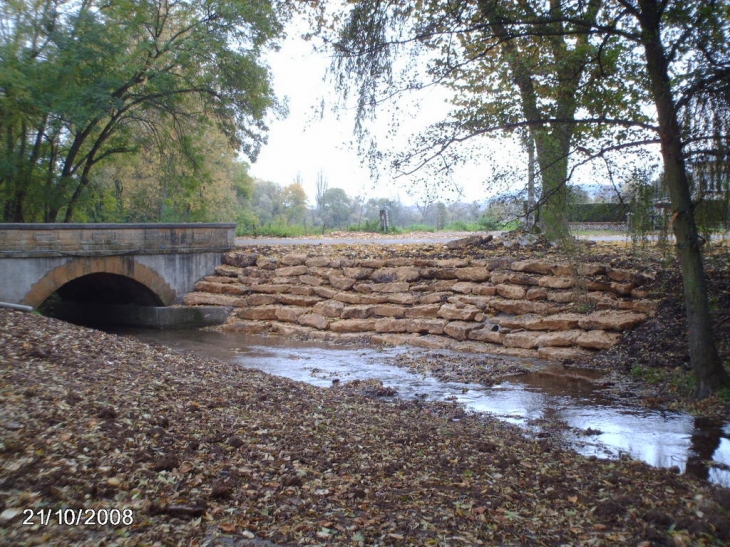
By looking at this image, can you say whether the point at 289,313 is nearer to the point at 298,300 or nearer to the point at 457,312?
the point at 298,300

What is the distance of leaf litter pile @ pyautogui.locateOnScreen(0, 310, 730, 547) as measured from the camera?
3180mm

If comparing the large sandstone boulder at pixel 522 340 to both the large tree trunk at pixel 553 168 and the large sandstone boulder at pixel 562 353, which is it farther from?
the large tree trunk at pixel 553 168

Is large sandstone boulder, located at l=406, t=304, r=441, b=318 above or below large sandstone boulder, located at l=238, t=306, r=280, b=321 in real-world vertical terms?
above

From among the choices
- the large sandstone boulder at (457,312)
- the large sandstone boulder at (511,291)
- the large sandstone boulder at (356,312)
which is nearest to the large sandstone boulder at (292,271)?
the large sandstone boulder at (356,312)

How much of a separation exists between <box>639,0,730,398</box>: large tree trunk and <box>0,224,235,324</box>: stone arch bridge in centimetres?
1158

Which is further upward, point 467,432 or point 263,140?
point 263,140

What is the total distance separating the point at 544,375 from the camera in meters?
8.80

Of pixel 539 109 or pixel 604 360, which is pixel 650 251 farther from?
pixel 539 109

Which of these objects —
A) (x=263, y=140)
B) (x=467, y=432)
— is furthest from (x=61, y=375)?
(x=263, y=140)

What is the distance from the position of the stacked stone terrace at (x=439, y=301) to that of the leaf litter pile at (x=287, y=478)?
4.88 m

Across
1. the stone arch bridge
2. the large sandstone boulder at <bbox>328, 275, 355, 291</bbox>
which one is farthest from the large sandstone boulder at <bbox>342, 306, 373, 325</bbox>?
the stone arch bridge

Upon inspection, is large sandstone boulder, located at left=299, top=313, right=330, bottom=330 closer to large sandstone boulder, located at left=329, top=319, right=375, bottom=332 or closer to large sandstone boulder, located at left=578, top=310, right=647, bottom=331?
large sandstone boulder, located at left=329, top=319, right=375, bottom=332

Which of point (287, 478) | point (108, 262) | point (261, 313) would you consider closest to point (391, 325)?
point (261, 313)

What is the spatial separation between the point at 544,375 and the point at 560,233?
83.6 inches
